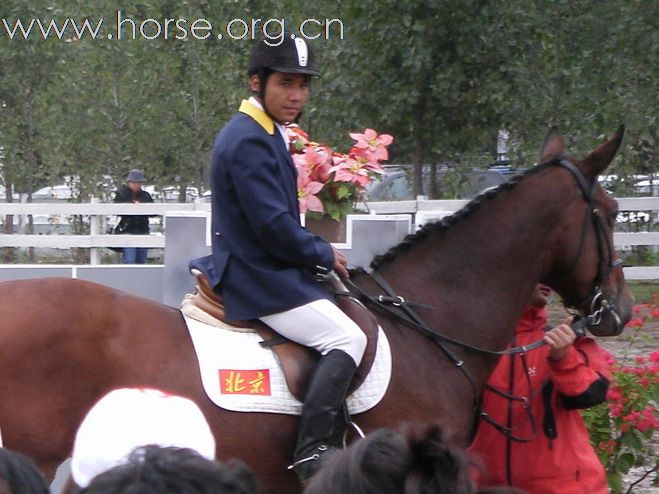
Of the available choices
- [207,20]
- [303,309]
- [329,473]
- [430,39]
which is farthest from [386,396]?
[207,20]

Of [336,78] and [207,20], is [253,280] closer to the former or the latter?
[336,78]

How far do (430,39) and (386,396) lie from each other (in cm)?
1036

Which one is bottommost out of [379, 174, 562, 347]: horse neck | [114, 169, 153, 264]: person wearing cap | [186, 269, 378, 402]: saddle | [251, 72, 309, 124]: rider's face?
[114, 169, 153, 264]: person wearing cap

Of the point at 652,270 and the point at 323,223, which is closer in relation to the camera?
the point at 323,223

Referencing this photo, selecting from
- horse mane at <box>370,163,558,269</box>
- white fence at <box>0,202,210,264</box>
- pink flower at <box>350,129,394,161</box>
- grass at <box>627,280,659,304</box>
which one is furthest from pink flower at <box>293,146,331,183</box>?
grass at <box>627,280,659,304</box>

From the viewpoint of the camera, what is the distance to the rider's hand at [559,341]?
4.01m

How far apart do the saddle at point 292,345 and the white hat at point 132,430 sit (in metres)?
2.15

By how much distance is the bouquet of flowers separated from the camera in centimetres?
583

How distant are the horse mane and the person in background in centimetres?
292

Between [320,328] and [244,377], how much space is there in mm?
326

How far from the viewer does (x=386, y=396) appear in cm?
434

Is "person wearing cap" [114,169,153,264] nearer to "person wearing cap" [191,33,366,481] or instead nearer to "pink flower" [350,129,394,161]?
"pink flower" [350,129,394,161]

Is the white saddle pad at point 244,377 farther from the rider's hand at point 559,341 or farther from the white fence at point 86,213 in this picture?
the white fence at point 86,213

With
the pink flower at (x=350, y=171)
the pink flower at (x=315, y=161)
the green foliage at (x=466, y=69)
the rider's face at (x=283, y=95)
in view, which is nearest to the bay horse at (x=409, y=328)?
the rider's face at (x=283, y=95)
